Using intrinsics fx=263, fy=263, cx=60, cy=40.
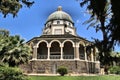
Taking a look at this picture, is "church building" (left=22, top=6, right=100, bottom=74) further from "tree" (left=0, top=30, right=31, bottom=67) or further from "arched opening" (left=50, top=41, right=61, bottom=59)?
"tree" (left=0, top=30, right=31, bottom=67)

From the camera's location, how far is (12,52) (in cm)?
3459

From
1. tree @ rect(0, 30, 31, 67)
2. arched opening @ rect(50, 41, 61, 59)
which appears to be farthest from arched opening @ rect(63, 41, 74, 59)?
tree @ rect(0, 30, 31, 67)

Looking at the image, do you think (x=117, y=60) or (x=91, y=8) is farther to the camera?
(x=117, y=60)

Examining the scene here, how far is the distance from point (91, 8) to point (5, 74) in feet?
71.5

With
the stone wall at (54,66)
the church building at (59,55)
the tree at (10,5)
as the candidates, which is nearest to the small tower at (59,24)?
the church building at (59,55)

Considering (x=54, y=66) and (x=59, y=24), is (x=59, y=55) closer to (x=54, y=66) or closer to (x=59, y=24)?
(x=54, y=66)

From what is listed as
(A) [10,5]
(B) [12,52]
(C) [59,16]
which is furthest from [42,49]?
(A) [10,5]

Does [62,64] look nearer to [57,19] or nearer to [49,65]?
[49,65]

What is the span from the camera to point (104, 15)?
10.5 metres

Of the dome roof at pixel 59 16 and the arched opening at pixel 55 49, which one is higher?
the dome roof at pixel 59 16

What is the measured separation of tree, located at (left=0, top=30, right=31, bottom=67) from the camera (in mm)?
34188

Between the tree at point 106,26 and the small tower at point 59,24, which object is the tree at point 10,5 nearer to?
the tree at point 106,26

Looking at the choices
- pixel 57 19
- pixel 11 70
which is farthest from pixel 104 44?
pixel 57 19

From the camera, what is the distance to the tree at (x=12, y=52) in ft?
112
